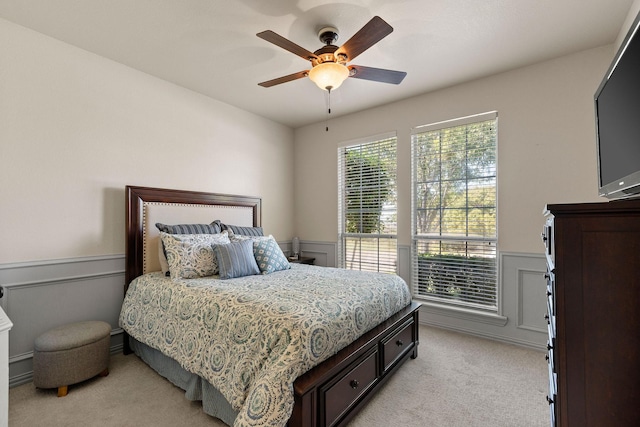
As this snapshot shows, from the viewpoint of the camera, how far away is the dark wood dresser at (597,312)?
965 mm

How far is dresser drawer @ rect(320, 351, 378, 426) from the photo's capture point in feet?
5.38

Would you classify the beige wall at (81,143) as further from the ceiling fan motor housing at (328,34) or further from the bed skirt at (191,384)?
the ceiling fan motor housing at (328,34)

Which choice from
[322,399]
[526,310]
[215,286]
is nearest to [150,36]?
[215,286]

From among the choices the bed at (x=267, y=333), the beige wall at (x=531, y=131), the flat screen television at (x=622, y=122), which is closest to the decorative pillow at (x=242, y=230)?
the bed at (x=267, y=333)

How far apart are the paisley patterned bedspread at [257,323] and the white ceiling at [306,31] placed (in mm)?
2080

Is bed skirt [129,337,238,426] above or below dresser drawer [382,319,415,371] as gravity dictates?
below

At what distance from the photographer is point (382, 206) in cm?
400

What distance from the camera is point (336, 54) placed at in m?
2.10

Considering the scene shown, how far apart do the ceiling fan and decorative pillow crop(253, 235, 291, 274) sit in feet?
5.04

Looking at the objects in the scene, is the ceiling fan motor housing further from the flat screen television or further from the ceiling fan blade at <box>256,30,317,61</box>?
the flat screen television

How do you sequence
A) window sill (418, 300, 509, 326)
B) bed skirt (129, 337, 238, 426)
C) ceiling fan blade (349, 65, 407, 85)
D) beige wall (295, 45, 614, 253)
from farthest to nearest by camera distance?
window sill (418, 300, 509, 326) < beige wall (295, 45, 614, 253) < ceiling fan blade (349, 65, 407, 85) < bed skirt (129, 337, 238, 426)

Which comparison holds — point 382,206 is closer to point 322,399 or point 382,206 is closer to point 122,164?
point 322,399

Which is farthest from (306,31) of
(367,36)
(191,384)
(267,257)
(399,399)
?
(399,399)

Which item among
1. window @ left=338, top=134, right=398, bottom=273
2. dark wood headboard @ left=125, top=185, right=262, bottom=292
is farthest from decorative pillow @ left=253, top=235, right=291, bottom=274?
window @ left=338, top=134, right=398, bottom=273
